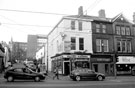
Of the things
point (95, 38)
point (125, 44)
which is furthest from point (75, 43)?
point (125, 44)

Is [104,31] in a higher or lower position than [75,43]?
higher

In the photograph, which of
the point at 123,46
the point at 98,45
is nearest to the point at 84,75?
the point at 98,45

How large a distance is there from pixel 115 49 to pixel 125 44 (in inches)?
103

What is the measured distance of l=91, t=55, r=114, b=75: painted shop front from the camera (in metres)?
29.9

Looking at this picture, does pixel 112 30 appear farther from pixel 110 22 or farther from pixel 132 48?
pixel 132 48

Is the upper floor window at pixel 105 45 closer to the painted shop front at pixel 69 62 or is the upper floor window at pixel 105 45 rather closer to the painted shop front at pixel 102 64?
the painted shop front at pixel 102 64

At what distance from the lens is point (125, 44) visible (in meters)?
32.4

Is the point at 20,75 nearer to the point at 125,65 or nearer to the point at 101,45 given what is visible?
the point at 101,45

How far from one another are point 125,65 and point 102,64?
5.02 metres

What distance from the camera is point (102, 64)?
30.5 m

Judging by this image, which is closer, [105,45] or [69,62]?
[69,62]

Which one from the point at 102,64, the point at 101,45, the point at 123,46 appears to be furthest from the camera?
the point at 123,46

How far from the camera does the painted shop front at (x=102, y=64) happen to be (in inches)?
1179

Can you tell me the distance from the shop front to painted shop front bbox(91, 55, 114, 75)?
1403 mm
